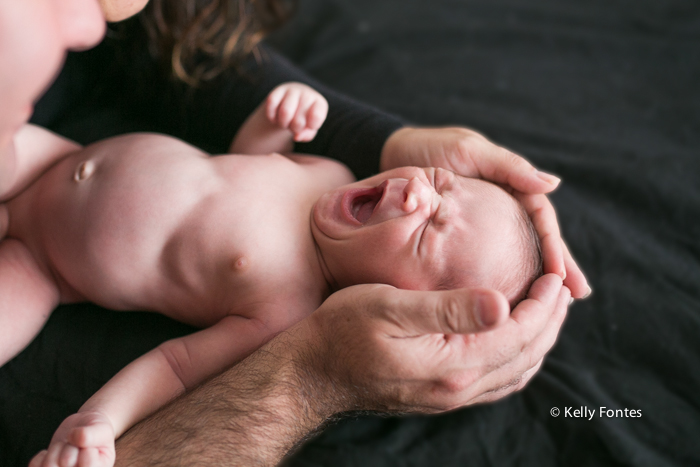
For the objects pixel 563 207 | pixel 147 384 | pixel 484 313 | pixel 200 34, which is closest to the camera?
pixel 484 313

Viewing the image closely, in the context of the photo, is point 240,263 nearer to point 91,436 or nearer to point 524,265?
point 91,436

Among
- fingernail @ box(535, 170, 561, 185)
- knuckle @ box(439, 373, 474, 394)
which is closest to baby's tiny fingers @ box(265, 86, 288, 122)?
fingernail @ box(535, 170, 561, 185)

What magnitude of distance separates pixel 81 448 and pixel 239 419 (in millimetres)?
256

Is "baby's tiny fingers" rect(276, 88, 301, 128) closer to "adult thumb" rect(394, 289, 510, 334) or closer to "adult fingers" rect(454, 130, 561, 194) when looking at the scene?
"adult fingers" rect(454, 130, 561, 194)

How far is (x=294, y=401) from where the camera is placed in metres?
0.95

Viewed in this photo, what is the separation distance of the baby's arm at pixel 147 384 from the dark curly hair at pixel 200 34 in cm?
80

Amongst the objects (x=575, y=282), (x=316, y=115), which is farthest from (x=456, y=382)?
(x=316, y=115)

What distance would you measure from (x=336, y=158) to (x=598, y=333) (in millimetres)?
887

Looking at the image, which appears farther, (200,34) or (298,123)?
(200,34)

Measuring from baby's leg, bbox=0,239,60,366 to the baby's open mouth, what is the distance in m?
0.72

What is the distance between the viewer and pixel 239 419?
92 centimetres

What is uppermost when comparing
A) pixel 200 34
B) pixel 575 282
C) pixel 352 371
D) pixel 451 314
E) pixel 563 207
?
pixel 200 34

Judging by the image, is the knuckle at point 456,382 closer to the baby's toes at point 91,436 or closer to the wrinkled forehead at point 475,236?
the wrinkled forehead at point 475,236

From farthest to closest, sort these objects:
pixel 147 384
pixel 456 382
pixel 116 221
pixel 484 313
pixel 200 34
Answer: pixel 200 34
pixel 116 221
pixel 147 384
pixel 456 382
pixel 484 313
